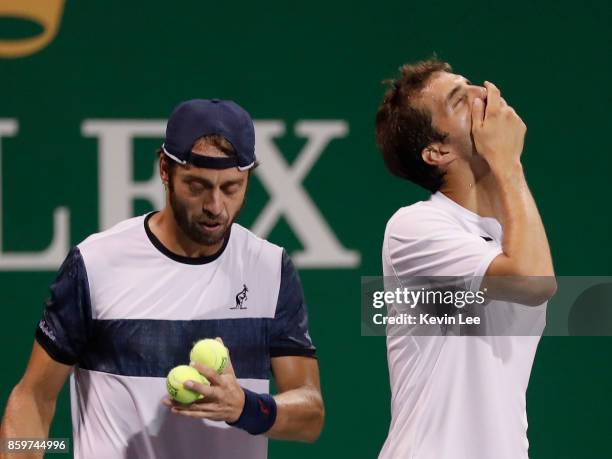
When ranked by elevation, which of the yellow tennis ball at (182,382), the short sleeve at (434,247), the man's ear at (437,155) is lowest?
the yellow tennis ball at (182,382)

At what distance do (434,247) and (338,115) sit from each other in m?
1.58

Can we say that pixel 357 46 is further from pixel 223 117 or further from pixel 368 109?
pixel 223 117

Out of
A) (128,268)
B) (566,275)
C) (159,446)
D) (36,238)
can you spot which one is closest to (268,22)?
(36,238)

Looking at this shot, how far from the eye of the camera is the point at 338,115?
4227 mm

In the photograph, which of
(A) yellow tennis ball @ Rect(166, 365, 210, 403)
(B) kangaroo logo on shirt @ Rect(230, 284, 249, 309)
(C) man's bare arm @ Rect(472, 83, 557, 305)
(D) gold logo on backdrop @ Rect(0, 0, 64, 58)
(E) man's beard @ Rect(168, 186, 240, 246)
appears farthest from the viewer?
(D) gold logo on backdrop @ Rect(0, 0, 64, 58)

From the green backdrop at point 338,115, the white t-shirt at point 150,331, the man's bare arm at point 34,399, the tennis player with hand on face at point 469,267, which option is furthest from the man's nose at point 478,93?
the green backdrop at point 338,115

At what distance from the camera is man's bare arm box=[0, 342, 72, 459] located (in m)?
2.71

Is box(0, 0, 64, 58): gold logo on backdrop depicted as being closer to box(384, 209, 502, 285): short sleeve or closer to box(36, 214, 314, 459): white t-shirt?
box(36, 214, 314, 459): white t-shirt

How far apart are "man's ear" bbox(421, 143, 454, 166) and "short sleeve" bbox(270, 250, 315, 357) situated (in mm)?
415

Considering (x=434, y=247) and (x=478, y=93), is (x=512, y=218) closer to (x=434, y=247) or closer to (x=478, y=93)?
(x=434, y=247)

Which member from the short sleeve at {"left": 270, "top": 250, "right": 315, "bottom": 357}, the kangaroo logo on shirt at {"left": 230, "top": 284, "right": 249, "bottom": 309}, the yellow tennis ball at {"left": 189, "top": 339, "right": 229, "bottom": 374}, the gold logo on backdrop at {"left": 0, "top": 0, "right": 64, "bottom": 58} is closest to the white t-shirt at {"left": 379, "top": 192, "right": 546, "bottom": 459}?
the short sleeve at {"left": 270, "top": 250, "right": 315, "bottom": 357}

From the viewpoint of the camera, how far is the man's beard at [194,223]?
106 inches

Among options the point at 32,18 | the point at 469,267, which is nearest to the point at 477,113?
the point at 469,267

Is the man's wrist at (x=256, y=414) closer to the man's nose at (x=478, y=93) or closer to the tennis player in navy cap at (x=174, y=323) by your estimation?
the tennis player in navy cap at (x=174, y=323)
